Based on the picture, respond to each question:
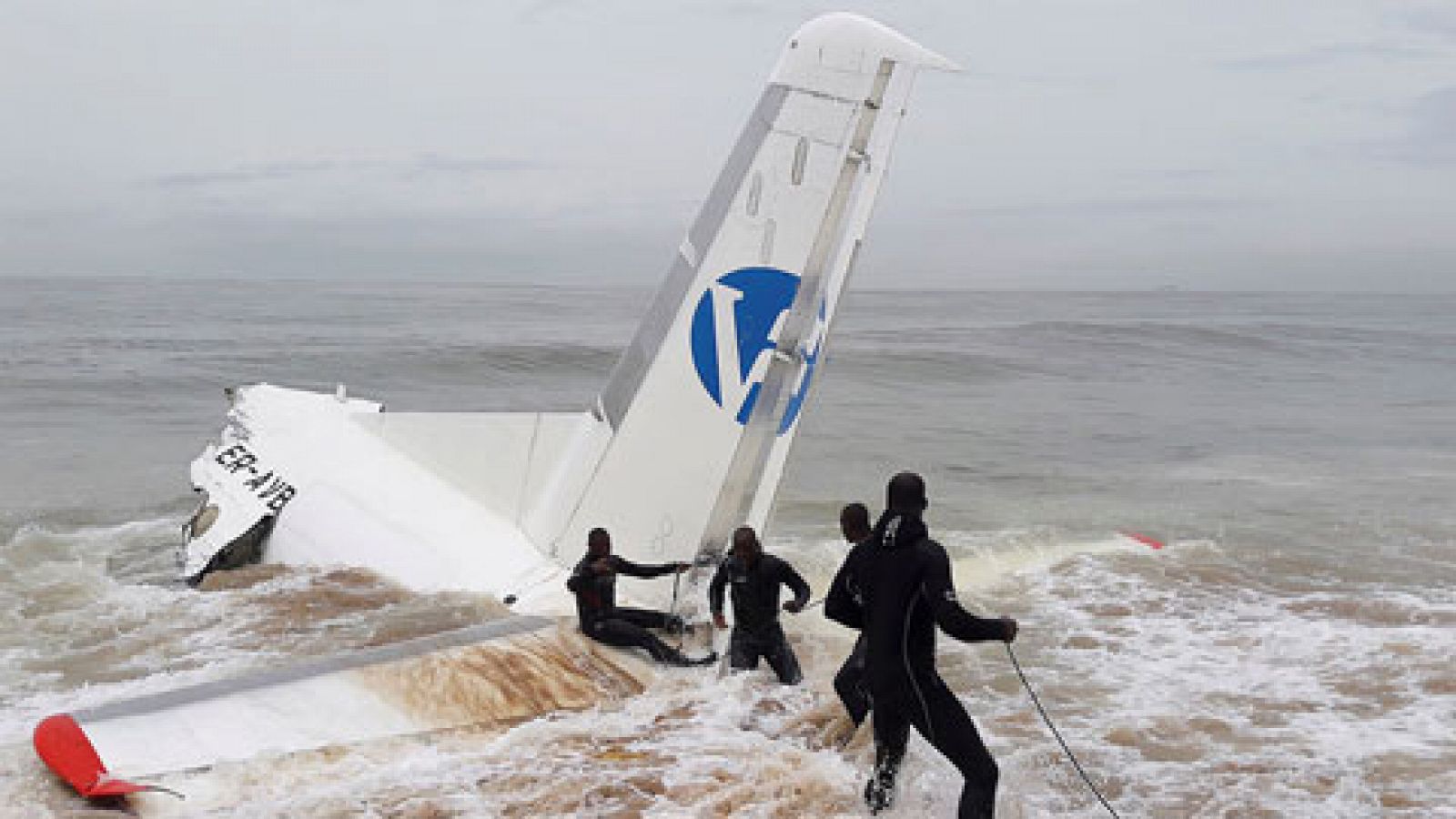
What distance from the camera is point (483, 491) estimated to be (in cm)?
808

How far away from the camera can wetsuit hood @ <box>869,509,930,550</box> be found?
471 centimetres

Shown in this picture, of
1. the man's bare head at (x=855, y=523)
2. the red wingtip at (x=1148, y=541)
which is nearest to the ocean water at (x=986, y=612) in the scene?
the red wingtip at (x=1148, y=541)

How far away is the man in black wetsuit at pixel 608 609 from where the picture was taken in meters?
6.27

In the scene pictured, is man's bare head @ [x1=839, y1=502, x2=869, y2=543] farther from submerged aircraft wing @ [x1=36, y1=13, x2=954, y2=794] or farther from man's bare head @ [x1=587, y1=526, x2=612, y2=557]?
man's bare head @ [x1=587, y1=526, x2=612, y2=557]

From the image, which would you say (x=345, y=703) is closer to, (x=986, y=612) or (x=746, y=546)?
(x=746, y=546)

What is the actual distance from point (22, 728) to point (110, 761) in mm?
1688

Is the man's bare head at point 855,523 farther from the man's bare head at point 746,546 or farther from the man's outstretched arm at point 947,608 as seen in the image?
the man's bare head at point 746,546

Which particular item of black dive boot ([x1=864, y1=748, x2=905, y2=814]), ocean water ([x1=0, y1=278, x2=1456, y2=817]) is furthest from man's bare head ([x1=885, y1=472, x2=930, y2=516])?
ocean water ([x1=0, y1=278, x2=1456, y2=817])

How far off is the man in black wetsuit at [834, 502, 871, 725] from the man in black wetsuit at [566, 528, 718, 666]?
1.18 metres

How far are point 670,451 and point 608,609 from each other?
1.03m

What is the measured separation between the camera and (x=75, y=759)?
4703 millimetres

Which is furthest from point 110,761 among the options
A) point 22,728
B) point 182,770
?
point 22,728

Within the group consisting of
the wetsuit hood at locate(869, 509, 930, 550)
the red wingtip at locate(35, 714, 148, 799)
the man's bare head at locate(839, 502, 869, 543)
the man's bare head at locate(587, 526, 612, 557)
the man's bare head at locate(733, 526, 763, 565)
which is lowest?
the red wingtip at locate(35, 714, 148, 799)

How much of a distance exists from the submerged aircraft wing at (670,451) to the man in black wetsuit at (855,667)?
1.28m
